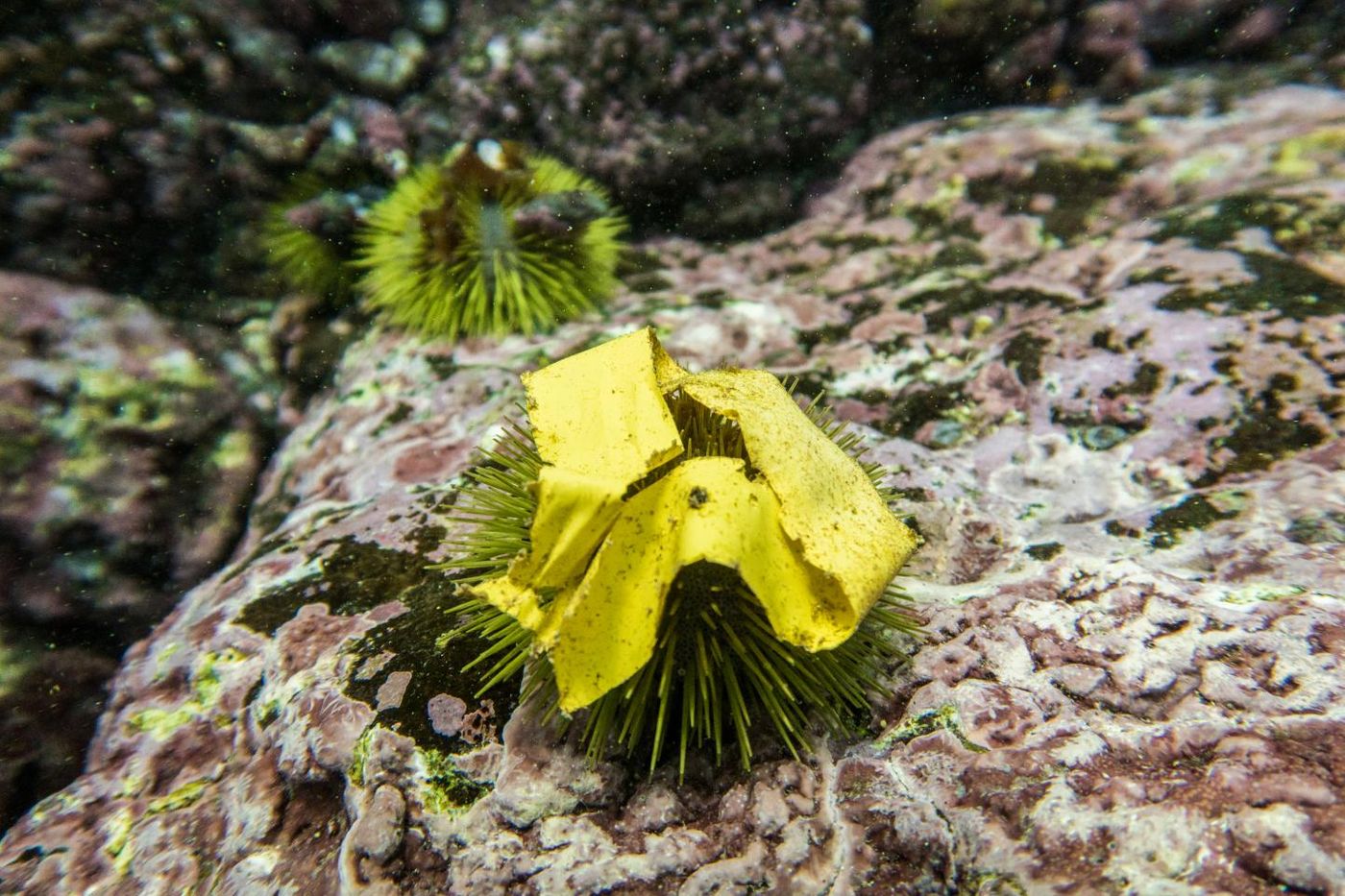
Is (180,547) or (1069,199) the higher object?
(180,547)

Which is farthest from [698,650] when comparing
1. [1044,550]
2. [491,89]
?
Result: [491,89]

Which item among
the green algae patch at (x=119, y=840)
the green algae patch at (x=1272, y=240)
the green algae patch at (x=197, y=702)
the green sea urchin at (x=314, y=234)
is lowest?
the green algae patch at (x=1272, y=240)

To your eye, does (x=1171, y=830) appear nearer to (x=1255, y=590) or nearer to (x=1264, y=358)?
(x=1255, y=590)

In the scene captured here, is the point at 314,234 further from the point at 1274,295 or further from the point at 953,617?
the point at 1274,295

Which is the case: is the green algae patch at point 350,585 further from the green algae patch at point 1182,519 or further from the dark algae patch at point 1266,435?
the dark algae patch at point 1266,435

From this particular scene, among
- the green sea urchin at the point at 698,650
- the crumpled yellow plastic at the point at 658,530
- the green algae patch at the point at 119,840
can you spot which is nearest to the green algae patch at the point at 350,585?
the green sea urchin at the point at 698,650

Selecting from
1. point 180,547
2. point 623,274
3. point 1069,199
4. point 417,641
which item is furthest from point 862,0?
point 180,547
